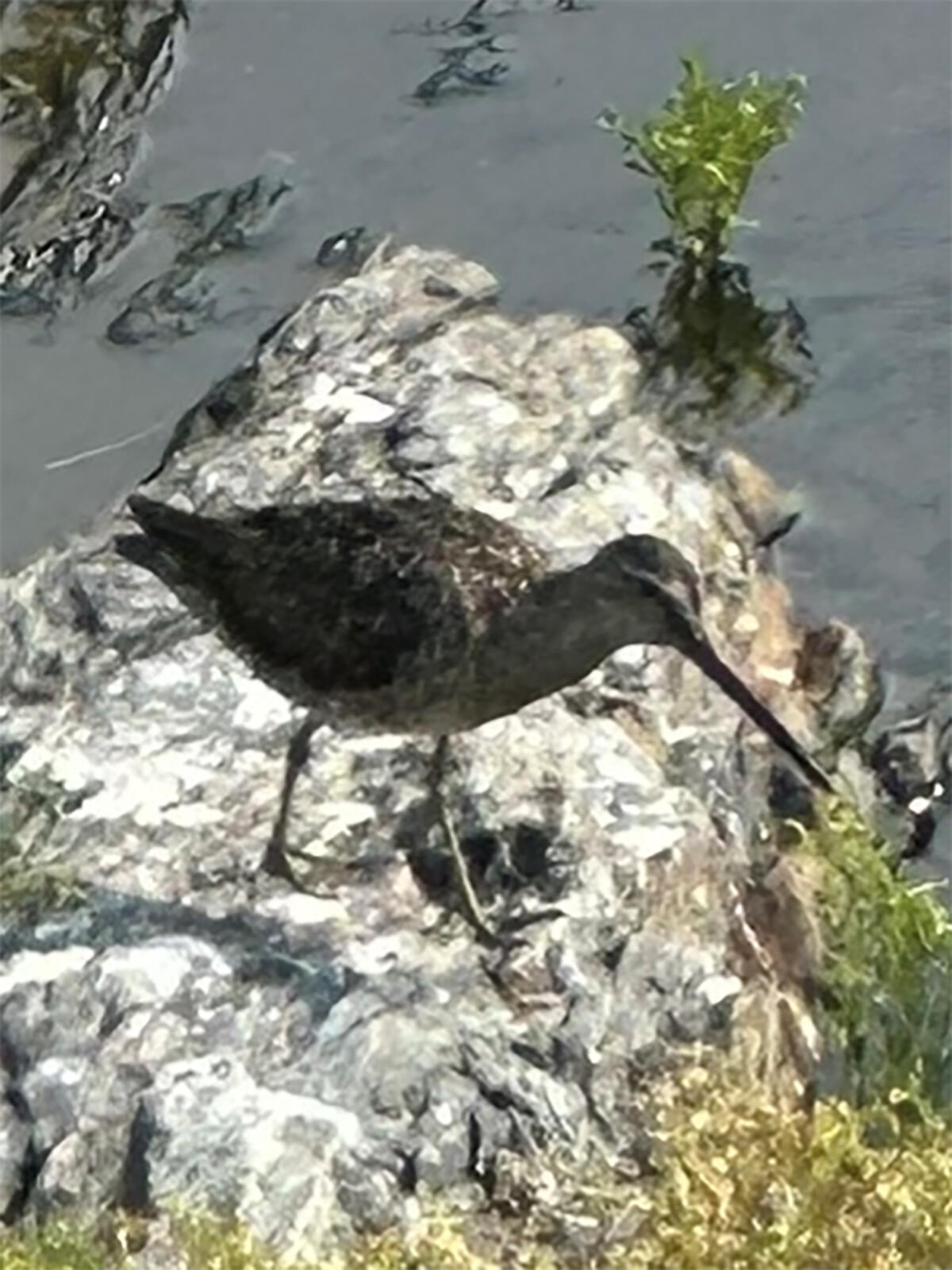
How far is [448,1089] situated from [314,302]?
4.23m

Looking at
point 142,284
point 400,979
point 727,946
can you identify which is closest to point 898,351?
point 142,284

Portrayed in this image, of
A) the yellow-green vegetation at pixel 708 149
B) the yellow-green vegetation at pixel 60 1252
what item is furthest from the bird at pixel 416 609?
the yellow-green vegetation at pixel 708 149

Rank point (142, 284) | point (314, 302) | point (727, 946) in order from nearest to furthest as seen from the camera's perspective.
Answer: point (727, 946) → point (314, 302) → point (142, 284)

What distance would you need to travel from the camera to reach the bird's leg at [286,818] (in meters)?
7.00

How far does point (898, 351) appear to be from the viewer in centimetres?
1033

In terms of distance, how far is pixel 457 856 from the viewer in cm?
692

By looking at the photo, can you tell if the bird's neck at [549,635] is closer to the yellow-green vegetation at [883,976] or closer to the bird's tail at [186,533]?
the bird's tail at [186,533]

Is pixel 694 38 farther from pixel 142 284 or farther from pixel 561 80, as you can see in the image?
pixel 142 284

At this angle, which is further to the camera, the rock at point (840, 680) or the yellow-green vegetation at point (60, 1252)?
the rock at point (840, 680)

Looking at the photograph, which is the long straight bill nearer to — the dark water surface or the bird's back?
the bird's back

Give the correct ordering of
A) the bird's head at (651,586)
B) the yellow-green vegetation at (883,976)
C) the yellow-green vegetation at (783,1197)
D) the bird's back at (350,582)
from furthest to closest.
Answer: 1. the yellow-green vegetation at (883,976)
2. the bird's back at (350,582)
3. the bird's head at (651,586)
4. the yellow-green vegetation at (783,1197)

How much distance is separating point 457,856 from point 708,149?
437 centimetres

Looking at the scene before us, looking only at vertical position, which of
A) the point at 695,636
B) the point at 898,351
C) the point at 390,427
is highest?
the point at 695,636

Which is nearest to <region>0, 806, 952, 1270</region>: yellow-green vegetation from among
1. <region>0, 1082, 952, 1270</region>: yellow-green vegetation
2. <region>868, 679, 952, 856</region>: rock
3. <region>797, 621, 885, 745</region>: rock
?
<region>0, 1082, 952, 1270</region>: yellow-green vegetation
